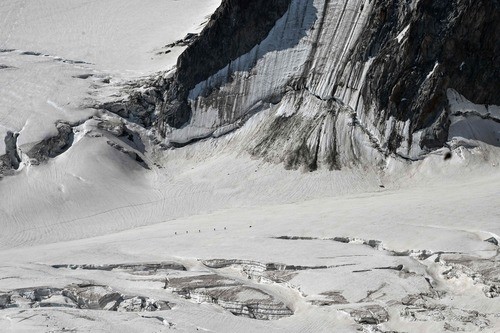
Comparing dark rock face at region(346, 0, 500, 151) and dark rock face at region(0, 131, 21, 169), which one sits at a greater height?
dark rock face at region(346, 0, 500, 151)

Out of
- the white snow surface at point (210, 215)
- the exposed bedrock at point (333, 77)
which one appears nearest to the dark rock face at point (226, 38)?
the exposed bedrock at point (333, 77)

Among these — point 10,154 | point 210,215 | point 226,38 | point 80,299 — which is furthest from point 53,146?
point 80,299

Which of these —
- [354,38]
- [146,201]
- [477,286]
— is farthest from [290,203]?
[477,286]

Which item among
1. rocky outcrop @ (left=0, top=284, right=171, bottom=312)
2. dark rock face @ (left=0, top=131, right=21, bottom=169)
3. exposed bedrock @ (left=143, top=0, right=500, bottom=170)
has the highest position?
exposed bedrock @ (left=143, top=0, right=500, bottom=170)

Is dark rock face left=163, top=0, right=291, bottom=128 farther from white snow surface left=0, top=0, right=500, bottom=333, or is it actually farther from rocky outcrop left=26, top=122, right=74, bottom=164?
rocky outcrop left=26, top=122, right=74, bottom=164

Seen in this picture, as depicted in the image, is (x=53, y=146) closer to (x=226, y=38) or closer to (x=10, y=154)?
(x=10, y=154)

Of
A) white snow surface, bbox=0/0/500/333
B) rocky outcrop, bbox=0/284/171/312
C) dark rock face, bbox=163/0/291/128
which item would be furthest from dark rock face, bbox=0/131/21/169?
rocky outcrop, bbox=0/284/171/312

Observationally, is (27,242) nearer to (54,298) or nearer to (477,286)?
(54,298)
